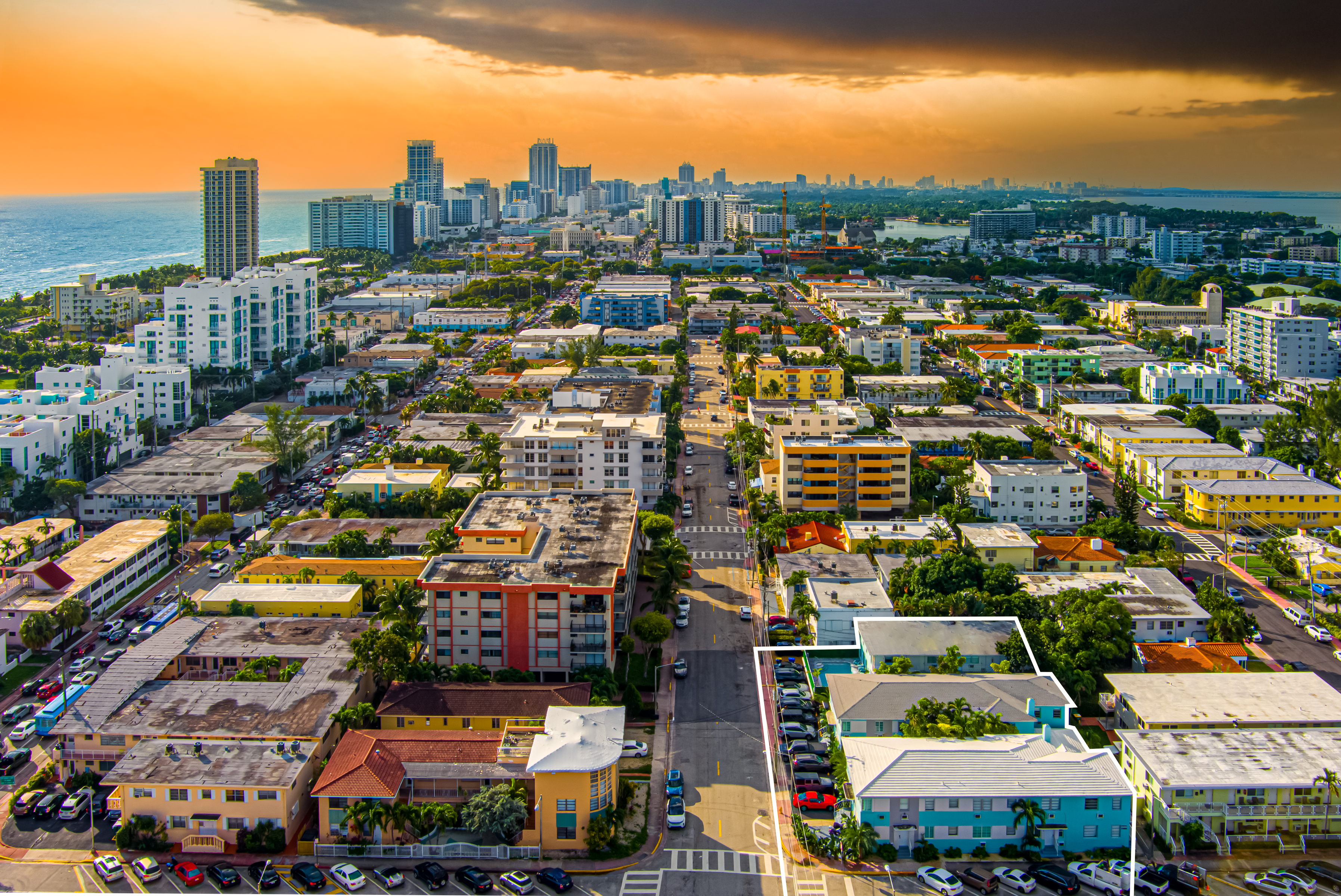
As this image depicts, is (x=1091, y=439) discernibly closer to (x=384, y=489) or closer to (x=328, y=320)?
(x=384, y=489)

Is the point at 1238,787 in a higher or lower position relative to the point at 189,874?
higher

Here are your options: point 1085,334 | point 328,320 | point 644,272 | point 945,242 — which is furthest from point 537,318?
Answer: point 945,242

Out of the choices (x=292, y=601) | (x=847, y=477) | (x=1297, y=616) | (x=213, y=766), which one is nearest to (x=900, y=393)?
(x=847, y=477)

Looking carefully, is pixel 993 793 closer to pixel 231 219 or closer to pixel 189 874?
pixel 189 874

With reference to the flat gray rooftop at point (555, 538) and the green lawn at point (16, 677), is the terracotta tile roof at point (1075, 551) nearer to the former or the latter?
the flat gray rooftop at point (555, 538)

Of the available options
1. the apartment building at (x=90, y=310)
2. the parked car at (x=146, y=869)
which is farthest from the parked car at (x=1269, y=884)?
the apartment building at (x=90, y=310)

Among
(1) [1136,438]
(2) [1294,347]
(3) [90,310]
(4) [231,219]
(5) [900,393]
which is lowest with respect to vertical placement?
(1) [1136,438]

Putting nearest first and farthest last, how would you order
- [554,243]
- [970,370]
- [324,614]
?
[324,614] < [970,370] < [554,243]
